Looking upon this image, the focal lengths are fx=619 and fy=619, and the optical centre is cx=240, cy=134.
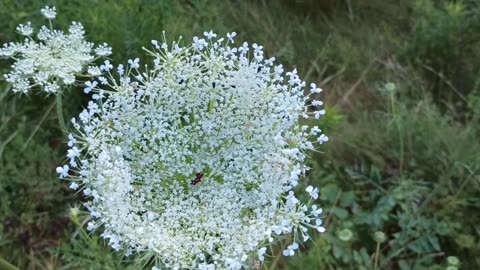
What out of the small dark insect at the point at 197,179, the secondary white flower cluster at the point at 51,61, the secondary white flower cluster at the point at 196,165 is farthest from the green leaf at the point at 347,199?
the secondary white flower cluster at the point at 51,61

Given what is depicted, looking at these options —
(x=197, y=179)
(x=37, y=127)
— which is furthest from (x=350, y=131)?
(x=197, y=179)

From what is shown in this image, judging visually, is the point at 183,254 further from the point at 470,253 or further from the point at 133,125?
the point at 470,253

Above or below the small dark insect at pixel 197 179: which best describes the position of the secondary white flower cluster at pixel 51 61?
above

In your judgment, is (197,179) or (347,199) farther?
(347,199)

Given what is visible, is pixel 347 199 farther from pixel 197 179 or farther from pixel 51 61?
pixel 51 61

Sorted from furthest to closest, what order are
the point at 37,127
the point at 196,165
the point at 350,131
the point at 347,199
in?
the point at 350,131 < the point at 347,199 < the point at 37,127 < the point at 196,165

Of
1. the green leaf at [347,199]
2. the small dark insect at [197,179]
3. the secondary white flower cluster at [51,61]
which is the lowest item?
the green leaf at [347,199]

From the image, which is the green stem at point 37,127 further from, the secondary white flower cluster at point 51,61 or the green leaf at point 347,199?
the green leaf at point 347,199

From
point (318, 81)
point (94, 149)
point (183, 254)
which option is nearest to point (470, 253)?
point (318, 81)
